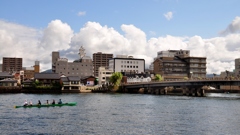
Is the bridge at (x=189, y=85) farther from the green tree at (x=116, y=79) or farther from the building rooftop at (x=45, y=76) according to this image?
the building rooftop at (x=45, y=76)

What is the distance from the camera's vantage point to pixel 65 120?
57562mm

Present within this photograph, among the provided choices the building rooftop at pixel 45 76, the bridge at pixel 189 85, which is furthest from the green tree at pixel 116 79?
the building rooftop at pixel 45 76

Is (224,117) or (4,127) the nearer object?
(4,127)

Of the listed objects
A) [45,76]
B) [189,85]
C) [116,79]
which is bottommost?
[189,85]

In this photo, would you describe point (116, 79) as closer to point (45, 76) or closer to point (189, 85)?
point (45, 76)

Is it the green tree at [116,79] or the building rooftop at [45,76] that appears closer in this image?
the building rooftop at [45,76]

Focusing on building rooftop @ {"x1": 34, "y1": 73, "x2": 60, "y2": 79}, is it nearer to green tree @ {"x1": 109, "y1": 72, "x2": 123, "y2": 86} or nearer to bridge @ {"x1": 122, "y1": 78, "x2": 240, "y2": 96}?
green tree @ {"x1": 109, "y1": 72, "x2": 123, "y2": 86}

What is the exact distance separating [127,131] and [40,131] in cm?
1221

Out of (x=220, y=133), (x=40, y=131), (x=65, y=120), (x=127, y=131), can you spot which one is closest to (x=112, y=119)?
(x=65, y=120)

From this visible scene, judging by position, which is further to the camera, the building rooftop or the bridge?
the building rooftop

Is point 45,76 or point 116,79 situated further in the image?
point 116,79

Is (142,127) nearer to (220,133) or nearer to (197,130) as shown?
(197,130)

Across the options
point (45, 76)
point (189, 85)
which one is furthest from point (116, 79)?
point (189, 85)

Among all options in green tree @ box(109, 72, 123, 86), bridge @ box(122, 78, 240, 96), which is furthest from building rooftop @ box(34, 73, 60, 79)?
bridge @ box(122, 78, 240, 96)
